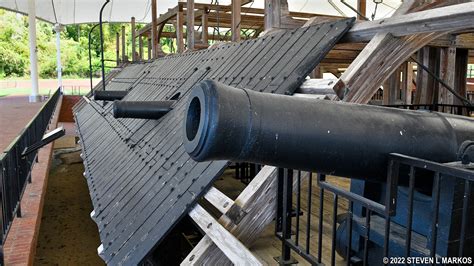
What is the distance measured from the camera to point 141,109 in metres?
4.87

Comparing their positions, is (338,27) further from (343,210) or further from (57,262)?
(57,262)

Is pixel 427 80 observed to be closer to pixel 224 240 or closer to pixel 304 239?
pixel 304 239

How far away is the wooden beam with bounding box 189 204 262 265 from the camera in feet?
7.49

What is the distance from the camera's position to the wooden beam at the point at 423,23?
2.40 metres

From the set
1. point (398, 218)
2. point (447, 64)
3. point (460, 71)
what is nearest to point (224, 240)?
point (398, 218)

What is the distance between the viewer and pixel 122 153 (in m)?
5.22

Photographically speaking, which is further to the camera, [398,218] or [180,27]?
[180,27]

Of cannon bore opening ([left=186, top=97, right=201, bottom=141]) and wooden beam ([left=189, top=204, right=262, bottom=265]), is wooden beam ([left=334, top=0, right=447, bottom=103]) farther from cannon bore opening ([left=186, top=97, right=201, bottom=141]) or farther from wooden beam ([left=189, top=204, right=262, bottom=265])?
cannon bore opening ([left=186, top=97, right=201, bottom=141])

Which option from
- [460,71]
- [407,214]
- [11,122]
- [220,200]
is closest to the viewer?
[407,214]

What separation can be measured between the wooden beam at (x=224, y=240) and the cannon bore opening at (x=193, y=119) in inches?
35.4

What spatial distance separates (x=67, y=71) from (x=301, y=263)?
44.2 metres

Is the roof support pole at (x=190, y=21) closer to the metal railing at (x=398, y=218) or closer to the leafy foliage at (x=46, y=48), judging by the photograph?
the metal railing at (x=398, y=218)

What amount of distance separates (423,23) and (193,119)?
1.74 m

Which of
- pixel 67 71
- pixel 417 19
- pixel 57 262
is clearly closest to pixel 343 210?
pixel 417 19
